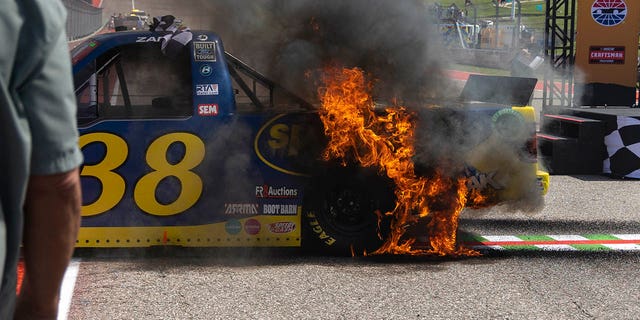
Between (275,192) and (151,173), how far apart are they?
2.95ft

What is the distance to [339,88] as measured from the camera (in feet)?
18.5

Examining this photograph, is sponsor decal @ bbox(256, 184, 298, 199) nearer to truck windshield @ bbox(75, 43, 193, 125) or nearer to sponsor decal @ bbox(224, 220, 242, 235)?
sponsor decal @ bbox(224, 220, 242, 235)

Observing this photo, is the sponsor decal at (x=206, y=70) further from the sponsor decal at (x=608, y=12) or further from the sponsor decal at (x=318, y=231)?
the sponsor decal at (x=608, y=12)

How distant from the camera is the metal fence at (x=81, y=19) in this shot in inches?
1936

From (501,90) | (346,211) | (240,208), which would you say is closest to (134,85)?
(240,208)

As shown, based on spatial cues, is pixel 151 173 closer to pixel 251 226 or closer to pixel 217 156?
pixel 217 156

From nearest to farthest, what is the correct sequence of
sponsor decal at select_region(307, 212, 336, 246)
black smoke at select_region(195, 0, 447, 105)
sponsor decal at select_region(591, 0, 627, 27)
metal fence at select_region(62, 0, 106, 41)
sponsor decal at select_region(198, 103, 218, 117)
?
1. sponsor decal at select_region(198, 103, 218, 117)
2. sponsor decal at select_region(307, 212, 336, 246)
3. black smoke at select_region(195, 0, 447, 105)
4. sponsor decal at select_region(591, 0, 627, 27)
5. metal fence at select_region(62, 0, 106, 41)

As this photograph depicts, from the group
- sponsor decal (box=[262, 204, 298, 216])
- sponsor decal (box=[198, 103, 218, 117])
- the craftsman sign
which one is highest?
the craftsman sign

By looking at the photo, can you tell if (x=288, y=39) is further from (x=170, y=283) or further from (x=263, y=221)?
(x=170, y=283)

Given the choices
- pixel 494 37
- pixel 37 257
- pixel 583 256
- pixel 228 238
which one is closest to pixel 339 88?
pixel 228 238

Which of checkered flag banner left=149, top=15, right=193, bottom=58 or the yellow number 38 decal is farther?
checkered flag banner left=149, top=15, right=193, bottom=58

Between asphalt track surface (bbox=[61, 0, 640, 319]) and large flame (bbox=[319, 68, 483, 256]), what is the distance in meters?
0.25

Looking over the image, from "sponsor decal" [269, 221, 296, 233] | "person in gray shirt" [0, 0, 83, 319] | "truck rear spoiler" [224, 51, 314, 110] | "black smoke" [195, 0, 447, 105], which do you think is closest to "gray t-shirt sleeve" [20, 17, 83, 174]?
"person in gray shirt" [0, 0, 83, 319]

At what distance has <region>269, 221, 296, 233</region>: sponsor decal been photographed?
5.55 meters
